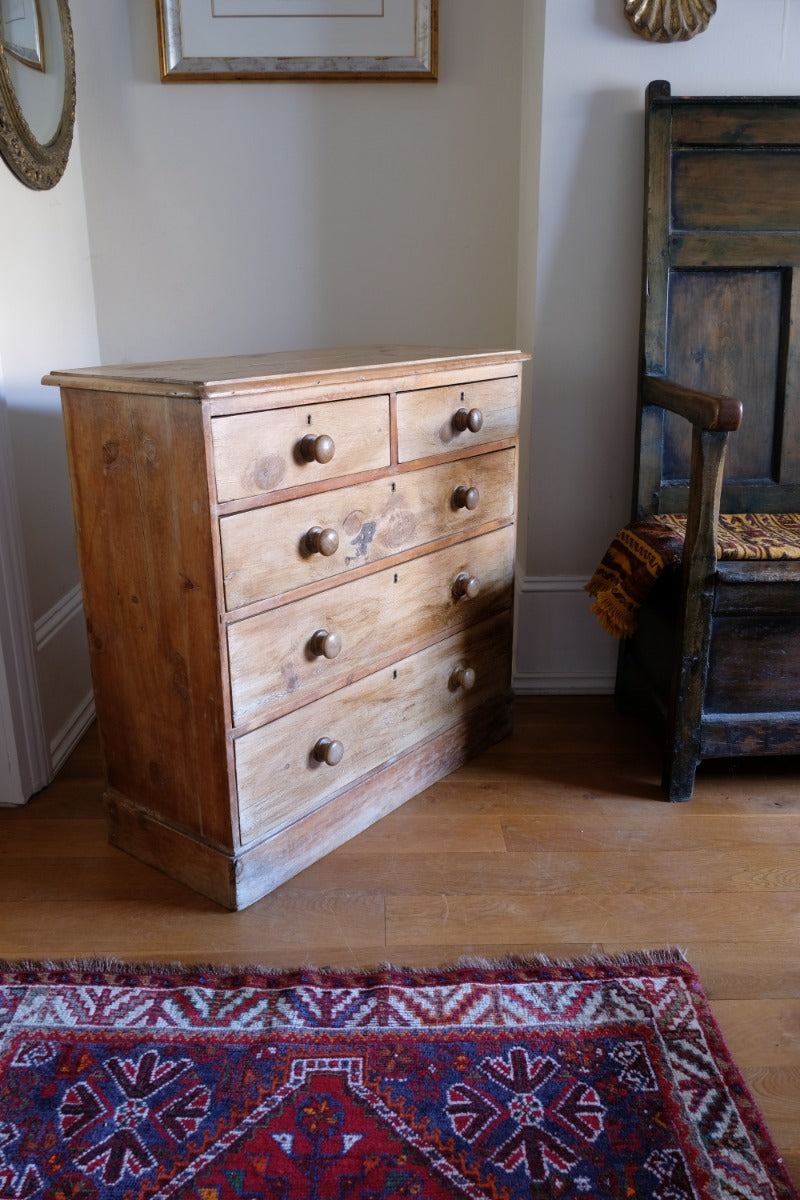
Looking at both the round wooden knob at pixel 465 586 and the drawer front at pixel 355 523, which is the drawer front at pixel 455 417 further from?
the round wooden knob at pixel 465 586

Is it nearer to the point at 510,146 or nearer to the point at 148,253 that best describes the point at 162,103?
the point at 148,253

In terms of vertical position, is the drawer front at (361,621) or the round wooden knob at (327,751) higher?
the drawer front at (361,621)

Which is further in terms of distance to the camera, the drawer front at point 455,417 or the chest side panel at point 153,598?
the drawer front at point 455,417

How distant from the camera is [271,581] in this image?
1.46 m

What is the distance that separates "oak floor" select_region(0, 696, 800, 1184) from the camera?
1409mm

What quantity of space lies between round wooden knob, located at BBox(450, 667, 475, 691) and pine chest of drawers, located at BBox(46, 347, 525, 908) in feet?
0.08

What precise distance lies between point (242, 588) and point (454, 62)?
1567 millimetres

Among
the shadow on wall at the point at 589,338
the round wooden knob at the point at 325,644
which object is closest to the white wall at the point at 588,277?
the shadow on wall at the point at 589,338

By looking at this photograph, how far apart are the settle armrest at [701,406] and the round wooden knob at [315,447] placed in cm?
68

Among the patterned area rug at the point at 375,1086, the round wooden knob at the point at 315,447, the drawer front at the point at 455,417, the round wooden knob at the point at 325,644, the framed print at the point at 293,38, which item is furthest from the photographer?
the framed print at the point at 293,38

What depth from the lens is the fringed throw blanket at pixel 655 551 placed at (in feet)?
5.76

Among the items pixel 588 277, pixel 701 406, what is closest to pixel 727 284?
pixel 588 277

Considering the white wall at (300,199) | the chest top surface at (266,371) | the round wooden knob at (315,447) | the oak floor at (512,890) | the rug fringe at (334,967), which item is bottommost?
the oak floor at (512,890)

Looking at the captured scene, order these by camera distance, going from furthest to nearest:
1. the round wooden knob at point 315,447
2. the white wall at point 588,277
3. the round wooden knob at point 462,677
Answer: the white wall at point 588,277
the round wooden knob at point 462,677
the round wooden knob at point 315,447
